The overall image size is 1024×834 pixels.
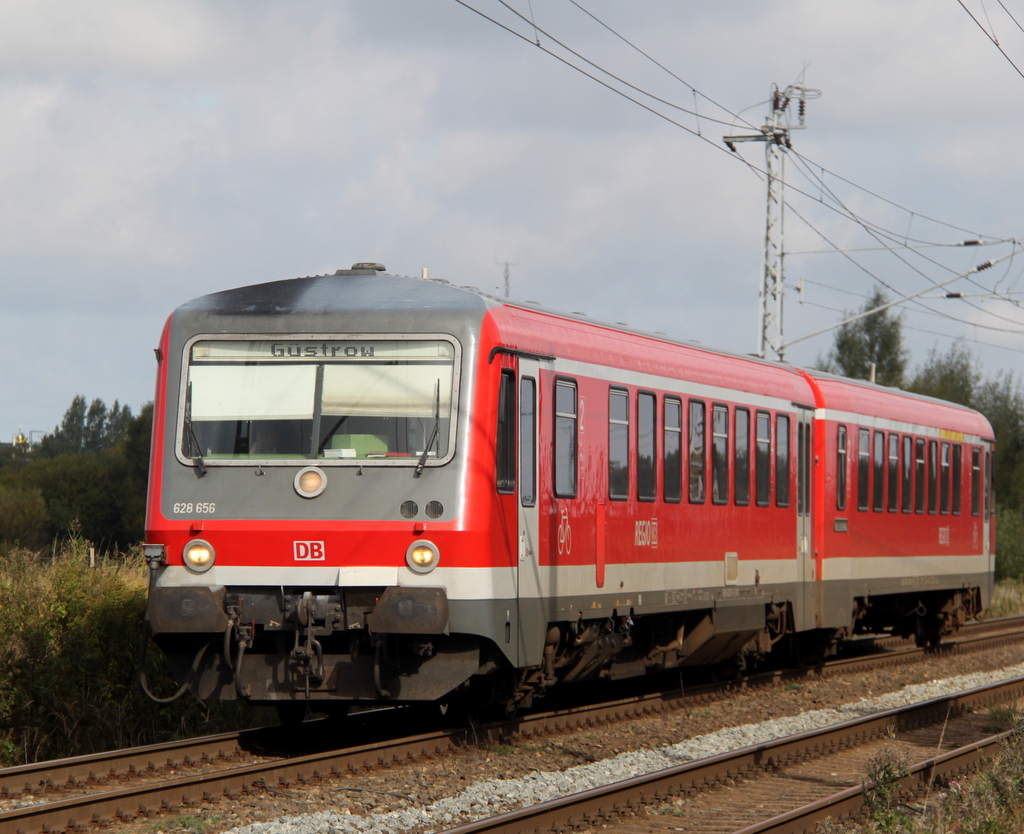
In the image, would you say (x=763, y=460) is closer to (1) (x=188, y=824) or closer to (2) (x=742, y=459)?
(2) (x=742, y=459)

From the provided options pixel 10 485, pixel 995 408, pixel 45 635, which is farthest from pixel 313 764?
pixel 10 485

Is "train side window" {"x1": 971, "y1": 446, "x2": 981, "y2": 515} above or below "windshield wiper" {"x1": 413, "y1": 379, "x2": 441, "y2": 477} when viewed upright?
above

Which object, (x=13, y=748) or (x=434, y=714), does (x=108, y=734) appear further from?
(x=434, y=714)

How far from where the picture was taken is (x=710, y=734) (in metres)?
12.6

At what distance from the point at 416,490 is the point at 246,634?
4.92ft

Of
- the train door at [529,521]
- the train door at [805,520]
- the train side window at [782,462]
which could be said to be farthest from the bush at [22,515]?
the train door at [529,521]

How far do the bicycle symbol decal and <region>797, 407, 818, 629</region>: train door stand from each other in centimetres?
540

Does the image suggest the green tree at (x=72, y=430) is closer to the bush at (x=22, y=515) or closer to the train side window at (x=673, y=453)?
the bush at (x=22, y=515)

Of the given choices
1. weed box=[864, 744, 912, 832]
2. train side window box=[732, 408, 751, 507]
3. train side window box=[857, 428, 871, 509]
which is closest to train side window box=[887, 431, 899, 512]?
train side window box=[857, 428, 871, 509]

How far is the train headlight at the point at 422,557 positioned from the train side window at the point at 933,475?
11.6 metres

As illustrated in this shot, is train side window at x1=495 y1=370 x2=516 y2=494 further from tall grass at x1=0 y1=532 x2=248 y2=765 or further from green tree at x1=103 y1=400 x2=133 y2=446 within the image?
green tree at x1=103 y1=400 x2=133 y2=446

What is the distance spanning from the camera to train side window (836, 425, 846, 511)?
55.9ft

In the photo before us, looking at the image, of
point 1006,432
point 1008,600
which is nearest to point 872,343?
point 1006,432

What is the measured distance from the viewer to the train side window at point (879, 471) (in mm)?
18141
